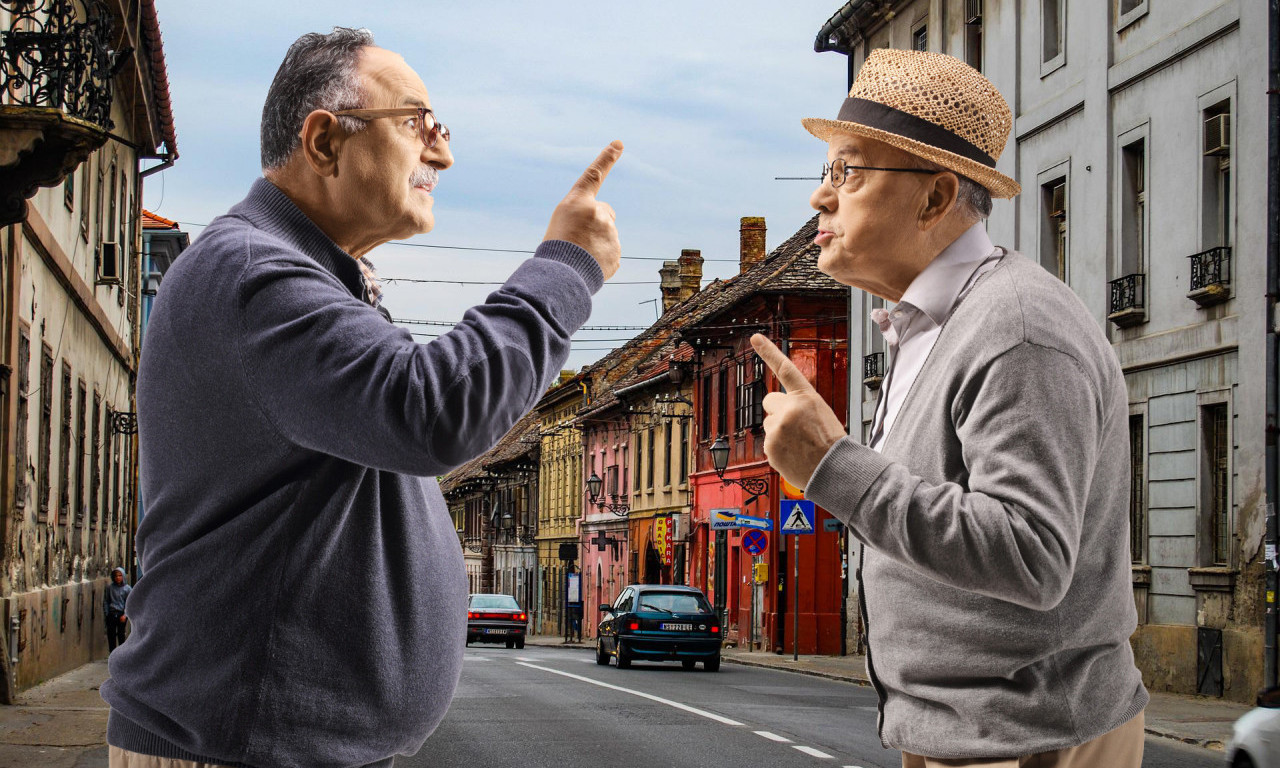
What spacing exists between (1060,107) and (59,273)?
15259 millimetres

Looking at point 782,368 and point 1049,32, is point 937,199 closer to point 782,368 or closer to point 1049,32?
point 782,368

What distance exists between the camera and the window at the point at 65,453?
22641 millimetres

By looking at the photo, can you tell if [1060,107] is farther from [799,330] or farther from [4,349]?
[4,349]

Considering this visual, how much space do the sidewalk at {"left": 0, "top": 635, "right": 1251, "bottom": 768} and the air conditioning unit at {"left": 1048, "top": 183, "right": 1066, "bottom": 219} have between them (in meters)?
8.23

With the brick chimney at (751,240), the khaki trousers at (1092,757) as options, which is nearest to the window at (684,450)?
the brick chimney at (751,240)

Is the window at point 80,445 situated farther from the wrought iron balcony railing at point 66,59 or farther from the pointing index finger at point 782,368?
the pointing index finger at point 782,368

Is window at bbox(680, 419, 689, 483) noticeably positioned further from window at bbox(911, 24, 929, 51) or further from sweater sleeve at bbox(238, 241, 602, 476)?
sweater sleeve at bbox(238, 241, 602, 476)

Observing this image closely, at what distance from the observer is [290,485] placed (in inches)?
98.0

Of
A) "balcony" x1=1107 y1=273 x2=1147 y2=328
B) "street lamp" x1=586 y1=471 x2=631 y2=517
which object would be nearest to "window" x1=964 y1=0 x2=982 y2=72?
→ "balcony" x1=1107 y1=273 x2=1147 y2=328

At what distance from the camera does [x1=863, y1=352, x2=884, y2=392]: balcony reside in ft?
118

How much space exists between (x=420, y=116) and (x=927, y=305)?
973 millimetres

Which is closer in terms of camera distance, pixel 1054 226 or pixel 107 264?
pixel 107 264

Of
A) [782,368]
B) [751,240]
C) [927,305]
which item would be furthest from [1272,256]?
[751,240]

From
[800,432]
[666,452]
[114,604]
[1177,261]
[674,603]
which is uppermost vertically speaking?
[1177,261]
